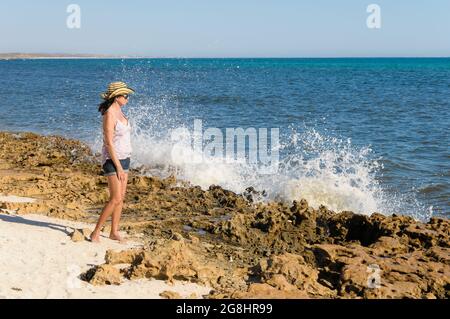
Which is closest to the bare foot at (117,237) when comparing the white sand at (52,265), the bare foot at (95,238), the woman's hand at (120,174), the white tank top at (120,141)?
the white sand at (52,265)

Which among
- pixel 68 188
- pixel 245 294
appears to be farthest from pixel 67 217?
pixel 245 294

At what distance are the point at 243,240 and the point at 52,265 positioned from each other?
2425mm

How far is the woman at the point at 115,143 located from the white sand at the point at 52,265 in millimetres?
418

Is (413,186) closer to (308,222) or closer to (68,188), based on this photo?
(308,222)

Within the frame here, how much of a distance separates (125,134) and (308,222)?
114 inches

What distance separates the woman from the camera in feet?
17.9

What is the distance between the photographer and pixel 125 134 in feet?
18.4

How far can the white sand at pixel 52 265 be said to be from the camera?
14.2ft

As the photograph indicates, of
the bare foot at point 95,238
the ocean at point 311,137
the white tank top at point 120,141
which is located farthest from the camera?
the ocean at point 311,137

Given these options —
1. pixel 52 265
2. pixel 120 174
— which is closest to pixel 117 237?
pixel 120 174

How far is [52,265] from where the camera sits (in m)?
→ 4.89

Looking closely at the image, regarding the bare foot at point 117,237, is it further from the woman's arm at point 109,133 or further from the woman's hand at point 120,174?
the woman's arm at point 109,133

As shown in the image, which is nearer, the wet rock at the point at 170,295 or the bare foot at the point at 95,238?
the wet rock at the point at 170,295

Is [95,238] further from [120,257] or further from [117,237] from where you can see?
[120,257]
